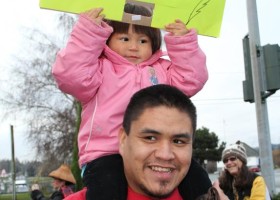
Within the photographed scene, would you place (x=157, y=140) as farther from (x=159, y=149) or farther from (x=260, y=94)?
(x=260, y=94)

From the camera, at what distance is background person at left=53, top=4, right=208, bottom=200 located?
249cm

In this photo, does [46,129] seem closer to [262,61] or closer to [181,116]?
[262,61]

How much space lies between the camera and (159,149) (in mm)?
2123

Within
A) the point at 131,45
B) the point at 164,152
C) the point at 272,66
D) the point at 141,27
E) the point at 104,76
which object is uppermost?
the point at 272,66

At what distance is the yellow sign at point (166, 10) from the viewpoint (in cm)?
256

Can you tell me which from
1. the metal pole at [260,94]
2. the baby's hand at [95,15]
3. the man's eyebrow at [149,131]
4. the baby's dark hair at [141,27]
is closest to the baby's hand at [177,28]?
the baby's dark hair at [141,27]

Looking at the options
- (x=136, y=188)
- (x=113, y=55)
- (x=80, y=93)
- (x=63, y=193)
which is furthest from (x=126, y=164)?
(x=63, y=193)

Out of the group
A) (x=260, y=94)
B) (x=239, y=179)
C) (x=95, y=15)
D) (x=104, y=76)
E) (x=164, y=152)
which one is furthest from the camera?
(x=260, y=94)

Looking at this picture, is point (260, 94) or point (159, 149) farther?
point (260, 94)

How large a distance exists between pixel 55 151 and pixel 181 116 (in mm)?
25042

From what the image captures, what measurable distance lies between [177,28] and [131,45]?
10.7 inches

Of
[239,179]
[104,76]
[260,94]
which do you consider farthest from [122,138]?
[260,94]

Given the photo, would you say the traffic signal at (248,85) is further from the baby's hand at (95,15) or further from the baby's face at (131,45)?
the baby's hand at (95,15)

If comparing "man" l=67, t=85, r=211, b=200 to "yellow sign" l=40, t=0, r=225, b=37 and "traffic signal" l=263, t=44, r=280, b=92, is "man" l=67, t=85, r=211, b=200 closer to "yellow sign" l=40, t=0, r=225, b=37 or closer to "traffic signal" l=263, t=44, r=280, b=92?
"yellow sign" l=40, t=0, r=225, b=37
